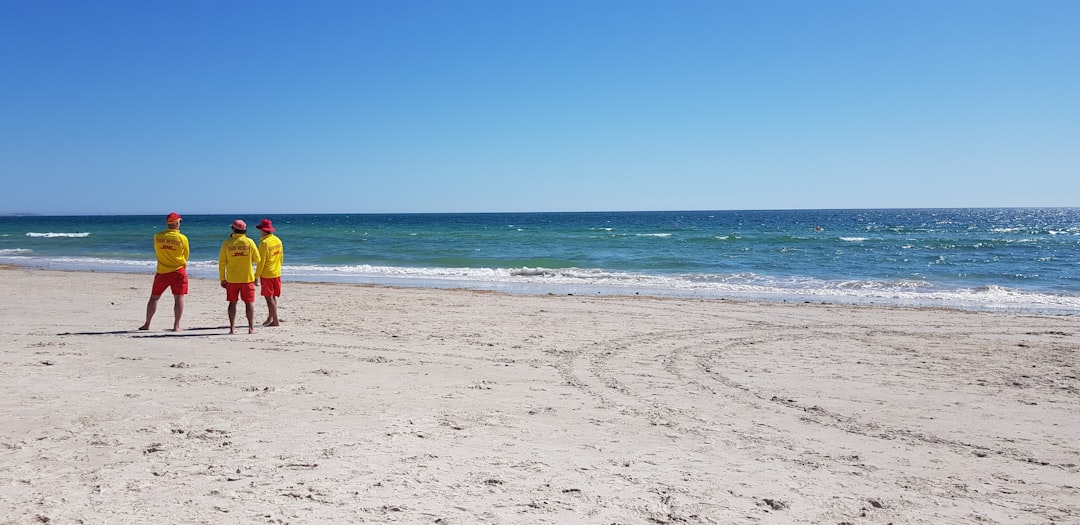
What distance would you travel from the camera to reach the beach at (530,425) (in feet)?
11.5

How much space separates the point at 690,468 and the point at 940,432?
2.19m

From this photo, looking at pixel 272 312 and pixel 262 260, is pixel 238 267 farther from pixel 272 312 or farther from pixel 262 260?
pixel 272 312

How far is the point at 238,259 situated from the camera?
8375mm

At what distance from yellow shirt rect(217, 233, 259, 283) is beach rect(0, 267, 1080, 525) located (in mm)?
724

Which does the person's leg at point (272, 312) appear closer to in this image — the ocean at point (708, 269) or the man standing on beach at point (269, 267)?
the man standing on beach at point (269, 267)

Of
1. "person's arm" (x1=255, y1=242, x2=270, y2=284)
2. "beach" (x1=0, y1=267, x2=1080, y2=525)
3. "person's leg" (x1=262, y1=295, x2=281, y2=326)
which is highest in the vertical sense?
"person's arm" (x1=255, y1=242, x2=270, y2=284)

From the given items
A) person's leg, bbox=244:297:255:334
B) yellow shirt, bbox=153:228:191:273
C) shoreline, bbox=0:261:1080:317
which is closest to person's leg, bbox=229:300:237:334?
person's leg, bbox=244:297:255:334

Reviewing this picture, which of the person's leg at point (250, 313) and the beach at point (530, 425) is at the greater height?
the person's leg at point (250, 313)

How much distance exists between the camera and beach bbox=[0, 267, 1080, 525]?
3510 mm

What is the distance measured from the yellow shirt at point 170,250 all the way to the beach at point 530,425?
2.79 feet

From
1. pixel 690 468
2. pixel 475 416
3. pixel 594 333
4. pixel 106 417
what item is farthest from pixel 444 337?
pixel 690 468

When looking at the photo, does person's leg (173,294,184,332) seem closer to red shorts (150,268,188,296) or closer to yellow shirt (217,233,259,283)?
red shorts (150,268,188,296)

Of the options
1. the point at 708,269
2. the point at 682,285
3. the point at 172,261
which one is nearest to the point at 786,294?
the point at 682,285

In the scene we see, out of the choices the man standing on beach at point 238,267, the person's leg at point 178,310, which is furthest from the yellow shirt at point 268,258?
the person's leg at point 178,310
